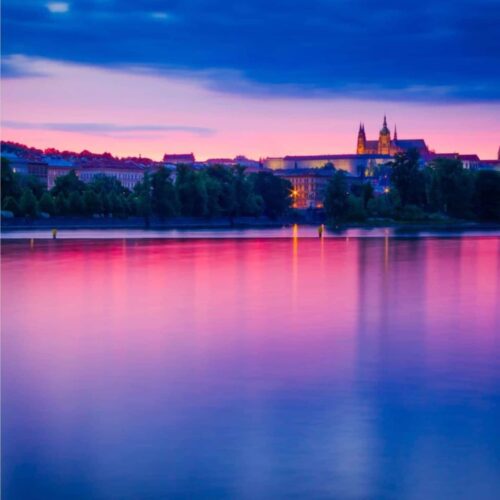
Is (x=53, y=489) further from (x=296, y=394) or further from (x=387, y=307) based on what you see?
(x=387, y=307)

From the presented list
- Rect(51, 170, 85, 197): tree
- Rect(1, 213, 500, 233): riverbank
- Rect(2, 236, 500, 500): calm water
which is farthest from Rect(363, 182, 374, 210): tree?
Rect(2, 236, 500, 500): calm water

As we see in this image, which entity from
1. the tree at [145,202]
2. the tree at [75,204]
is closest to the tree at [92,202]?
the tree at [75,204]

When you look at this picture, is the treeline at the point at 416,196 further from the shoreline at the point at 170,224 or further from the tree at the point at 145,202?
the tree at the point at 145,202

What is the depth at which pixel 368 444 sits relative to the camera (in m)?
7.67

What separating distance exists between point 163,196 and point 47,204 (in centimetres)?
1072

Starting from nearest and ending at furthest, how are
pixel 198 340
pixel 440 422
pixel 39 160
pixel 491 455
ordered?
pixel 491 455 < pixel 440 422 < pixel 198 340 < pixel 39 160

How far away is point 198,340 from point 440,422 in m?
5.70

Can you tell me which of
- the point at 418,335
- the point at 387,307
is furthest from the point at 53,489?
the point at 387,307

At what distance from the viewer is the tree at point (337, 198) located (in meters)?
88.5

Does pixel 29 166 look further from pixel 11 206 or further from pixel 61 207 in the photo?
pixel 11 206

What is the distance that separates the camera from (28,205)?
81.3 m

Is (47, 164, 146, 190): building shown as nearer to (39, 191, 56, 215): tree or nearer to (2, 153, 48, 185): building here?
(2, 153, 48, 185): building

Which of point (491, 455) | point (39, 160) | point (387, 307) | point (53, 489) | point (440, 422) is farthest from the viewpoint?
point (39, 160)

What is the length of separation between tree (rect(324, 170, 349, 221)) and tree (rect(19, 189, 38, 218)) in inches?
1093
